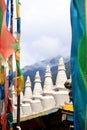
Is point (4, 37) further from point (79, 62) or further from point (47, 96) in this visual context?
point (47, 96)

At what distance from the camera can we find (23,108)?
31.5 m

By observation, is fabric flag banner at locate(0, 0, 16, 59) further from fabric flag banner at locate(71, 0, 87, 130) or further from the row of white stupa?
the row of white stupa

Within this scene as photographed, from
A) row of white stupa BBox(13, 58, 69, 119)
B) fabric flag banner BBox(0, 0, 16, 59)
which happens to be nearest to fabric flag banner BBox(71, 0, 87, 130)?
fabric flag banner BBox(0, 0, 16, 59)

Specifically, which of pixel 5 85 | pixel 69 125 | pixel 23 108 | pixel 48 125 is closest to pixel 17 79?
pixel 5 85

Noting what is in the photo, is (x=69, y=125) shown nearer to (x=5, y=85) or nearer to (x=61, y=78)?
(x=5, y=85)

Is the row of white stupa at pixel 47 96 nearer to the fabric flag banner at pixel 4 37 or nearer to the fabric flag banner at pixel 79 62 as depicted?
the fabric flag banner at pixel 4 37

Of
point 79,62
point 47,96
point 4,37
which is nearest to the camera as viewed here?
point 79,62

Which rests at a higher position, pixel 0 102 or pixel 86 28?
pixel 86 28

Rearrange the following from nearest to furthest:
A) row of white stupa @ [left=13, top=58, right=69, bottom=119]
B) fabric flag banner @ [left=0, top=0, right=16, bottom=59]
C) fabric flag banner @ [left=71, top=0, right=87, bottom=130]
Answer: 1. fabric flag banner @ [left=71, top=0, right=87, bottom=130]
2. fabric flag banner @ [left=0, top=0, right=16, bottom=59]
3. row of white stupa @ [left=13, top=58, right=69, bottom=119]

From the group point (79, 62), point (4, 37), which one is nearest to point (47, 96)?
point (4, 37)

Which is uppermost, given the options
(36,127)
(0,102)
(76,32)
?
(76,32)

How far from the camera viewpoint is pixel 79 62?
19.4 ft

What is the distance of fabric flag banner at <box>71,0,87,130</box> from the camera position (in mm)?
5781

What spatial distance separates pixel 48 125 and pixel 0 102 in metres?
5.09
